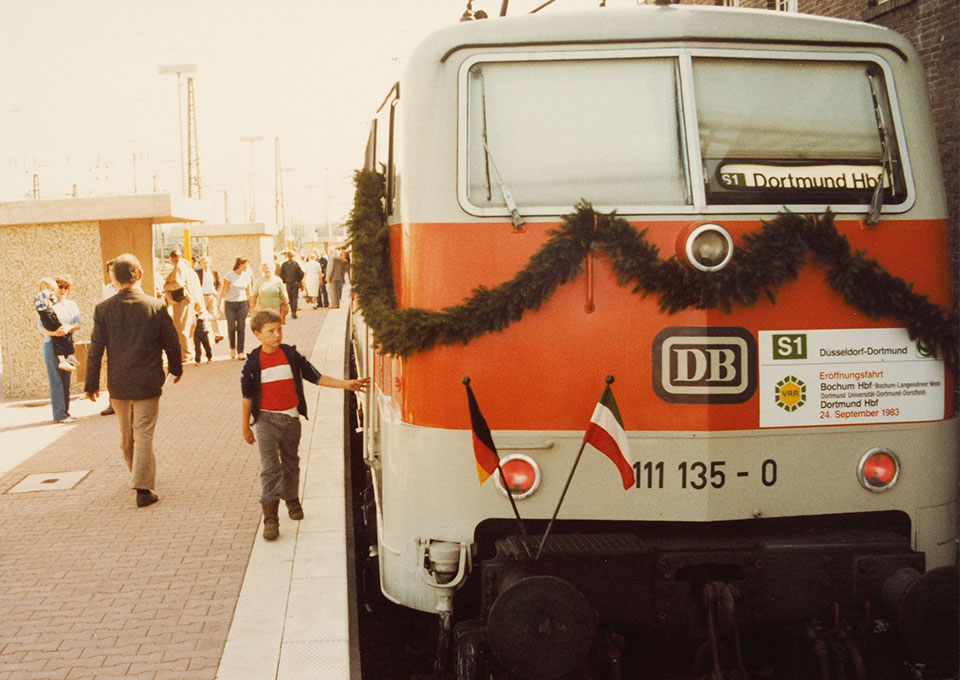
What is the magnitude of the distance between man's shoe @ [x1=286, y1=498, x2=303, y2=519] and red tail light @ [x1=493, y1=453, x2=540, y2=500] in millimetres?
3056

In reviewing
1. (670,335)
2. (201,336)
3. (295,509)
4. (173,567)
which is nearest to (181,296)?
(201,336)

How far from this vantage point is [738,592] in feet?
13.6

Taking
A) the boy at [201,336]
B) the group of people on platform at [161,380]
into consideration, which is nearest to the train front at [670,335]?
the group of people on platform at [161,380]

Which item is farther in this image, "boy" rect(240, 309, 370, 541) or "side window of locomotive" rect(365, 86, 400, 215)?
"boy" rect(240, 309, 370, 541)

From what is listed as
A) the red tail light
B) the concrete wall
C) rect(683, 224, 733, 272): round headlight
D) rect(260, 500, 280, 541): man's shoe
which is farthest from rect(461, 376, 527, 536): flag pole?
the concrete wall

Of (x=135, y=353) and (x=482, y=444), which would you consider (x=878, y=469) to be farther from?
(x=135, y=353)

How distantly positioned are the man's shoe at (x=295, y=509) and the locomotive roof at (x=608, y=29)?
3.61 meters

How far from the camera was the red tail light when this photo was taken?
13.9 ft

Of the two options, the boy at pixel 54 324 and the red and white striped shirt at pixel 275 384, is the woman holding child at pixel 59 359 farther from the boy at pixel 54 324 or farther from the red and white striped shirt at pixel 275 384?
the red and white striped shirt at pixel 275 384

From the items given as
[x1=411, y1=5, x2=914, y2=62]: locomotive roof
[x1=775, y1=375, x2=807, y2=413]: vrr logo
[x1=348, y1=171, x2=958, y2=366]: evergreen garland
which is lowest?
[x1=775, y1=375, x2=807, y2=413]: vrr logo

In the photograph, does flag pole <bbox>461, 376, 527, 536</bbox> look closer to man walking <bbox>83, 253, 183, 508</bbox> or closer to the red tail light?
the red tail light

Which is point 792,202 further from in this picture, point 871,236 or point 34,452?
point 34,452

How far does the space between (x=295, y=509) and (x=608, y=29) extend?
4054 mm

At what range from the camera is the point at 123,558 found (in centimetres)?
652
